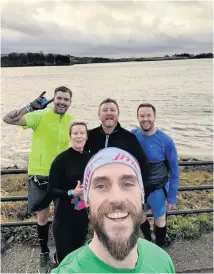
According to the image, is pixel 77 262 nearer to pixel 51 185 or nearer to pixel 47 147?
pixel 51 185

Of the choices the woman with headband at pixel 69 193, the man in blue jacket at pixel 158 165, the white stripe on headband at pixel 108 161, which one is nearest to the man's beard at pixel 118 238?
the white stripe on headband at pixel 108 161

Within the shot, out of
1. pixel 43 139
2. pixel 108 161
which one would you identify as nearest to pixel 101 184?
pixel 108 161

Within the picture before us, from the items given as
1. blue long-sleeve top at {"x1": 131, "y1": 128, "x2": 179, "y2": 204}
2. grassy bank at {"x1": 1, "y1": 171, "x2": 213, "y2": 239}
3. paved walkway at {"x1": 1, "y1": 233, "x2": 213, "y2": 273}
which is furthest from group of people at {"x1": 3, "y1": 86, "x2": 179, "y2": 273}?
grassy bank at {"x1": 1, "y1": 171, "x2": 213, "y2": 239}

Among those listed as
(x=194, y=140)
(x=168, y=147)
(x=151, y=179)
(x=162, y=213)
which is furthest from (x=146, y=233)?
(x=194, y=140)

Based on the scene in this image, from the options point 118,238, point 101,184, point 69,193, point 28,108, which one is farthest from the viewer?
point 28,108

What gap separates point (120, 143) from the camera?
3.79 meters

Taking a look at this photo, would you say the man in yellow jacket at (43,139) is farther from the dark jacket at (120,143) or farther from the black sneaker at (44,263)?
the dark jacket at (120,143)

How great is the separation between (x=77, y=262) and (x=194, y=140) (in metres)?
19.7

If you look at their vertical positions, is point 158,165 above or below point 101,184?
below

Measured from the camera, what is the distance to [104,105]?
3.88 metres

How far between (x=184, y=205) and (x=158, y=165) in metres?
3.40

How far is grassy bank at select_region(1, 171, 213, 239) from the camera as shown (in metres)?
4.87

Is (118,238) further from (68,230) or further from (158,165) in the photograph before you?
(158,165)

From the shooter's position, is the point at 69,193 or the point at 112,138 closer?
the point at 69,193
